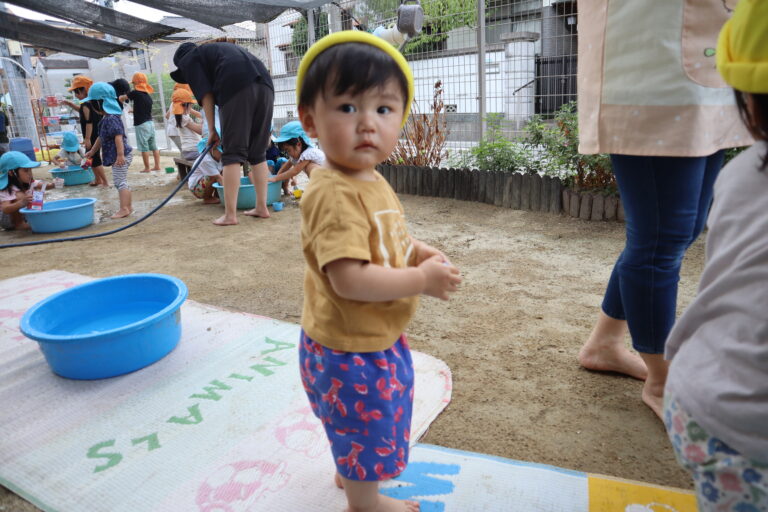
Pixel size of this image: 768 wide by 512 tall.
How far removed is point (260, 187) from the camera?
4.12m

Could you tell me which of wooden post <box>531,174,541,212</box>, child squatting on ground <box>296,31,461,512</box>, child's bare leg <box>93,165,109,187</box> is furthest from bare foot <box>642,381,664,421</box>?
child's bare leg <box>93,165,109,187</box>

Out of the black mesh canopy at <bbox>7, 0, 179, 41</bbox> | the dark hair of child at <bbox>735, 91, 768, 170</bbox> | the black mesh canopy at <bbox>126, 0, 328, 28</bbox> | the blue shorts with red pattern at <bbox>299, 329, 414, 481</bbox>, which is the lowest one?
the blue shorts with red pattern at <bbox>299, 329, 414, 481</bbox>

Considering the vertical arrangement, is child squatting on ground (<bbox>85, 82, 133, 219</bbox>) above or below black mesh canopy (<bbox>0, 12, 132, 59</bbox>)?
below

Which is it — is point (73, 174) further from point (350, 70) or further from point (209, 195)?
point (350, 70)

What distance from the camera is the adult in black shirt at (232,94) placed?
366 cm

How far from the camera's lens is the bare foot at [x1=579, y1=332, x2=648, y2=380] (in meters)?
1.59

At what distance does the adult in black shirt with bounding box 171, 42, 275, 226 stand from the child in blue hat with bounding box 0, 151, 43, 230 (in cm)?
150

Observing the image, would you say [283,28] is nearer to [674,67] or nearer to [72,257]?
[72,257]

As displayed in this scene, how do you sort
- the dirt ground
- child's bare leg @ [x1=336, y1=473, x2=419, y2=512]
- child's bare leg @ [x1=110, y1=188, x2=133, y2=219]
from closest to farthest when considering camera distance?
child's bare leg @ [x1=336, y1=473, x2=419, y2=512] → the dirt ground → child's bare leg @ [x1=110, y1=188, x2=133, y2=219]

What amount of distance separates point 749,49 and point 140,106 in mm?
7336

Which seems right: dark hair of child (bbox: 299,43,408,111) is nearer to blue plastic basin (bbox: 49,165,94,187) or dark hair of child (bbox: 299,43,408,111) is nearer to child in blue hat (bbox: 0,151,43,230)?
child in blue hat (bbox: 0,151,43,230)

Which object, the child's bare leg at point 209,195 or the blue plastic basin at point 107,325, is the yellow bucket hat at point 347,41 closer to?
the blue plastic basin at point 107,325

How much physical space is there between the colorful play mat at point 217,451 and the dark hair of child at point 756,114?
0.83 meters

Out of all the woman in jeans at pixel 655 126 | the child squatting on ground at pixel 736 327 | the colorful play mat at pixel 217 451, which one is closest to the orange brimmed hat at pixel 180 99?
the colorful play mat at pixel 217 451
